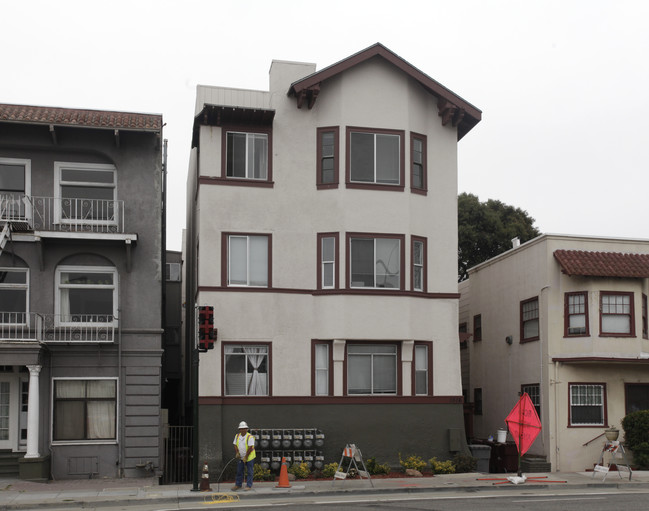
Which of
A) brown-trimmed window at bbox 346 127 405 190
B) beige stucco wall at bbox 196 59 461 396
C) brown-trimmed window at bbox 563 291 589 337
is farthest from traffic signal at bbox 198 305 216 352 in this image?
brown-trimmed window at bbox 563 291 589 337

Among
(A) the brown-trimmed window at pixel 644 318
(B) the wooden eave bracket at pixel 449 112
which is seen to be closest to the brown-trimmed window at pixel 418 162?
(B) the wooden eave bracket at pixel 449 112

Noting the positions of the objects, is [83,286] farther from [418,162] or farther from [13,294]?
[418,162]

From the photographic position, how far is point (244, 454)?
21.6 meters

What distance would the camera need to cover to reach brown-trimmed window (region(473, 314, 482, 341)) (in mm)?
32906

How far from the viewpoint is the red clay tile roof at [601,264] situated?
1046 inches

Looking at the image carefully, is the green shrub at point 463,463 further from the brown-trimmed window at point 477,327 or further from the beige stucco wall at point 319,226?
the brown-trimmed window at point 477,327

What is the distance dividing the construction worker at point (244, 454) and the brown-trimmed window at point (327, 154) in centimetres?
818

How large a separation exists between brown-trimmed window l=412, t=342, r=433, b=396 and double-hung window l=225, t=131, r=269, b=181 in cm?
693

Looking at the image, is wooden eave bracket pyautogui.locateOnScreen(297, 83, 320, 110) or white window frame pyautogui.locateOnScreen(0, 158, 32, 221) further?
wooden eave bracket pyautogui.locateOnScreen(297, 83, 320, 110)

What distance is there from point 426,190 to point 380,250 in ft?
8.07

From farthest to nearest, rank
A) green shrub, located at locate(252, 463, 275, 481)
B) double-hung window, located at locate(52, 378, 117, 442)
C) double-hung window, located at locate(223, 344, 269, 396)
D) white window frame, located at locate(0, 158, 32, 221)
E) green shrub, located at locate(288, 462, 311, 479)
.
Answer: double-hung window, located at locate(223, 344, 269, 396), white window frame, located at locate(0, 158, 32, 221), double-hung window, located at locate(52, 378, 117, 442), green shrub, located at locate(288, 462, 311, 479), green shrub, located at locate(252, 463, 275, 481)

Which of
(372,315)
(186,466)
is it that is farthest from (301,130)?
(186,466)

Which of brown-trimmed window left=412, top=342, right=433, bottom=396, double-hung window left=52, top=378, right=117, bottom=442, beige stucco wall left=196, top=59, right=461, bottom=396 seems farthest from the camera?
brown-trimmed window left=412, top=342, right=433, bottom=396

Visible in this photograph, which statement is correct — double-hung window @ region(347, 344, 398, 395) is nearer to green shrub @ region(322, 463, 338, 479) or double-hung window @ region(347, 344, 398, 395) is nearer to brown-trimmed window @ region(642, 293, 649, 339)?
green shrub @ region(322, 463, 338, 479)
